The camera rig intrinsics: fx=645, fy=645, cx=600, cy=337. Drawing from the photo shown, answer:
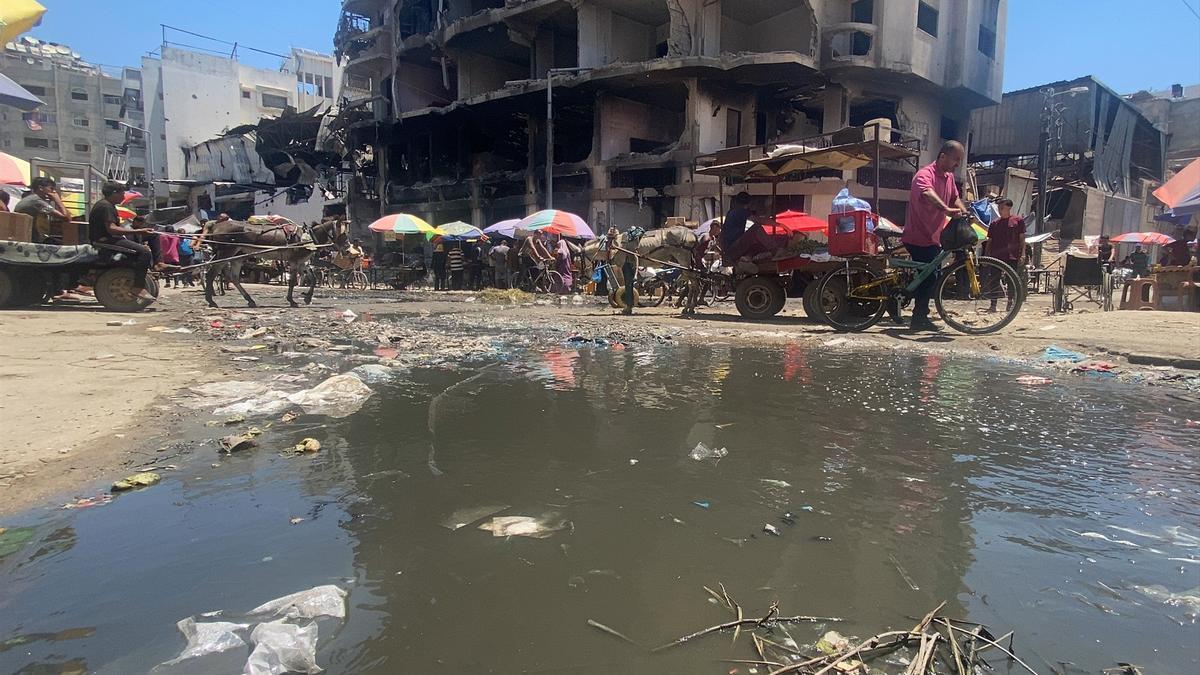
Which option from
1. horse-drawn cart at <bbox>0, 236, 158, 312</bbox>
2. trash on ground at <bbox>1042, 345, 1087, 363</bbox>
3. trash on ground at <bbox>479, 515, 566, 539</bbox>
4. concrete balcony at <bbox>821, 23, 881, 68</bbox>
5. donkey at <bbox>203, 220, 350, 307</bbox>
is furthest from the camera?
concrete balcony at <bbox>821, 23, 881, 68</bbox>

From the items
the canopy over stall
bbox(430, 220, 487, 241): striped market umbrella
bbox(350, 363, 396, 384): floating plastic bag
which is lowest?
bbox(350, 363, 396, 384): floating plastic bag

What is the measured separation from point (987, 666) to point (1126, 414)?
359 centimetres

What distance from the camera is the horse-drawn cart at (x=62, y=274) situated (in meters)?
8.97

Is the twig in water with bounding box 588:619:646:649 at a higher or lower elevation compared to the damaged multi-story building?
lower

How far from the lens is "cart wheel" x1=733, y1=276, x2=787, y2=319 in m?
10.4

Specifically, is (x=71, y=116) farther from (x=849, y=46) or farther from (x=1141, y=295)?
(x=1141, y=295)

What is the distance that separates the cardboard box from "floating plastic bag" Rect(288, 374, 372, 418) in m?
7.31

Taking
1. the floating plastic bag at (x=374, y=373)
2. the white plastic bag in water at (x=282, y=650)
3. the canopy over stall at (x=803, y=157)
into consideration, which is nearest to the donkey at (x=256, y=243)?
the floating plastic bag at (x=374, y=373)

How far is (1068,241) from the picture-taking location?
26750mm

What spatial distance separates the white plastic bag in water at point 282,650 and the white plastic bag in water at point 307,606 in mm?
64

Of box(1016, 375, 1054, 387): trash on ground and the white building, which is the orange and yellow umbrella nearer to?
box(1016, 375, 1054, 387): trash on ground

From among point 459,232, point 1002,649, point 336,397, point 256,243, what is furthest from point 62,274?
point 459,232

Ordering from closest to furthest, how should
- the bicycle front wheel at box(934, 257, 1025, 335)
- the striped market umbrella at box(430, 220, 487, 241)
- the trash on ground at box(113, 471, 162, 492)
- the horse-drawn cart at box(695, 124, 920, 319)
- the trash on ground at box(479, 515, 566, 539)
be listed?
1. the trash on ground at box(479, 515, 566, 539)
2. the trash on ground at box(113, 471, 162, 492)
3. the bicycle front wheel at box(934, 257, 1025, 335)
4. the horse-drawn cart at box(695, 124, 920, 319)
5. the striped market umbrella at box(430, 220, 487, 241)

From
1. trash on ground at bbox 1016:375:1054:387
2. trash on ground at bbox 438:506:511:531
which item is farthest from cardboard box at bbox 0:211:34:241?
trash on ground at bbox 1016:375:1054:387
